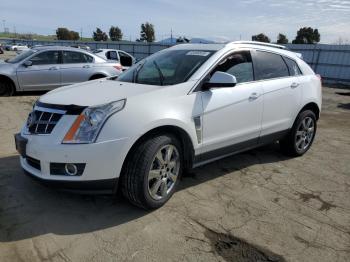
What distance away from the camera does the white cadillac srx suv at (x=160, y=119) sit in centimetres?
332

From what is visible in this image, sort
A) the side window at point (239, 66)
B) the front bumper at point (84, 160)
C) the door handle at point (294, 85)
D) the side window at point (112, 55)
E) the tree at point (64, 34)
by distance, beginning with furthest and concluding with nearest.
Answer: the tree at point (64, 34), the side window at point (112, 55), the door handle at point (294, 85), the side window at point (239, 66), the front bumper at point (84, 160)

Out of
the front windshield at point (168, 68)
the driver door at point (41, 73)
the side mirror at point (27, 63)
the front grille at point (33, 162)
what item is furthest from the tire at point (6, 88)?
the front grille at point (33, 162)

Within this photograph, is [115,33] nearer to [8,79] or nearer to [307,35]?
[307,35]

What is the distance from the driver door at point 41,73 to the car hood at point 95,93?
6.79 meters

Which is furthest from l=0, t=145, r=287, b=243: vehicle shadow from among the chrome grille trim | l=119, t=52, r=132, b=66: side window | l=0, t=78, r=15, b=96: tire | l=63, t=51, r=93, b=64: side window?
l=119, t=52, r=132, b=66: side window

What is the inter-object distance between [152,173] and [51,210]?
110 cm

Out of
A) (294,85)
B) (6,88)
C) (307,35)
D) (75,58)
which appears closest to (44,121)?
(294,85)

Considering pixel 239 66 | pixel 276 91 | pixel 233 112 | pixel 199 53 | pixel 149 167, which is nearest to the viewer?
pixel 149 167

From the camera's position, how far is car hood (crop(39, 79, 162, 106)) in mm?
3545

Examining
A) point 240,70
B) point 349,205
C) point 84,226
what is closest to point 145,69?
point 240,70

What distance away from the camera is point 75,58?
1102 centimetres

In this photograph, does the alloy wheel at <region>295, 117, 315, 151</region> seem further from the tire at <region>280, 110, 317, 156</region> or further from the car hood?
the car hood

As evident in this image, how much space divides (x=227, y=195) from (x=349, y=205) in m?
1.38

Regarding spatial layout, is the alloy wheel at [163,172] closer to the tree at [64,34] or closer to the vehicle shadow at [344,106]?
the vehicle shadow at [344,106]
